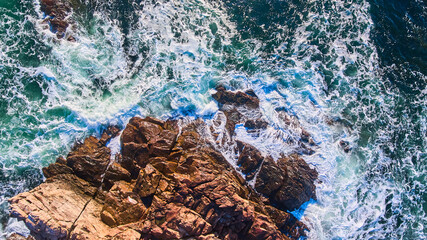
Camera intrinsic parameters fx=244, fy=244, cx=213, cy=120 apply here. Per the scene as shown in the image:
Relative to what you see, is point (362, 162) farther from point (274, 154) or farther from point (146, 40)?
point (146, 40)

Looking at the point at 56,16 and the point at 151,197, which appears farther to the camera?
the point at 56,16

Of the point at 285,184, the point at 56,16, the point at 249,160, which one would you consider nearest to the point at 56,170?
the point at 56,16

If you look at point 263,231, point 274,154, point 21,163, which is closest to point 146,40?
point 21,163

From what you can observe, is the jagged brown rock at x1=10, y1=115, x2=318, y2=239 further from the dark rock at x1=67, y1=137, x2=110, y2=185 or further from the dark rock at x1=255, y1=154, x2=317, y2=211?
the dark rock at x1=255, y1=154, x2=317, y2=211

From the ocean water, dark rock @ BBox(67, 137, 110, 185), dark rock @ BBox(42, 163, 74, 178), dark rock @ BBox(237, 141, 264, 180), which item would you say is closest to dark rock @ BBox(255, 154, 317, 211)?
dark rock @ BBox(237, 141, 264, 180)

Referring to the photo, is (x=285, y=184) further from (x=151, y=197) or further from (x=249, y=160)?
(x=151, y=197)
